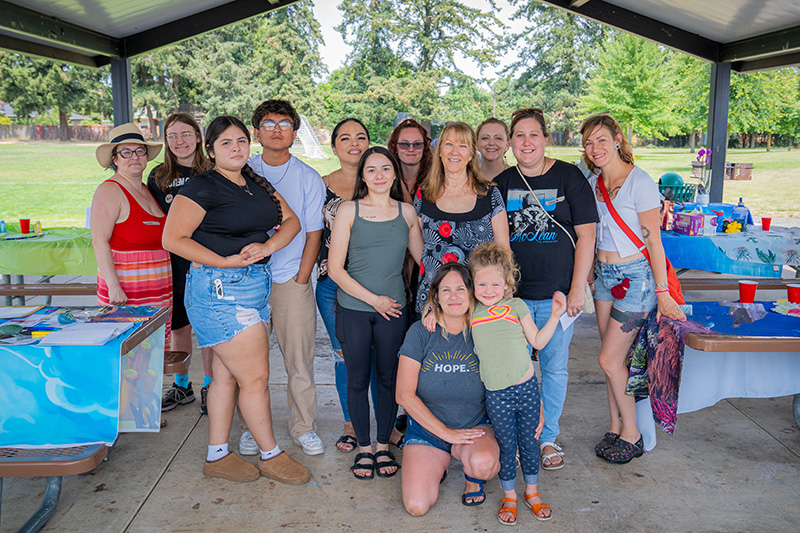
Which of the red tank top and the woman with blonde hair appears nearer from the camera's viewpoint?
the woman with blonde hair

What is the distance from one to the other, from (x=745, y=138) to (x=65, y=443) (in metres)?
36.8

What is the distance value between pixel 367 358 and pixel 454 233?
0.72 meters

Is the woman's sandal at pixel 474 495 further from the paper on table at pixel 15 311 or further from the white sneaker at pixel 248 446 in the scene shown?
the paper on table at pixel 15 311

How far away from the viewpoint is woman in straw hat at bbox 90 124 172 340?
3080mm

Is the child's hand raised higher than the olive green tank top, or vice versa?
the olive green tank top

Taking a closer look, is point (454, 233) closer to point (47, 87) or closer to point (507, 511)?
point (507, 511)

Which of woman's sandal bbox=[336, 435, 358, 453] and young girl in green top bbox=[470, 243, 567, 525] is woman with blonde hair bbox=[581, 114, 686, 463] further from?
woman's sandal bbox=[336, 435, 358, 453]

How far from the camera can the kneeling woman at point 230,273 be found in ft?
8.28

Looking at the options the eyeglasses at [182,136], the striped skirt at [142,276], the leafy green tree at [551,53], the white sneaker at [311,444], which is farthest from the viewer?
the leafy green tree at [551,53]

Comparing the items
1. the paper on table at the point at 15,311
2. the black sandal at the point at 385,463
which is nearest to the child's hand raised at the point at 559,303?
the black sandal at the point at 385,463

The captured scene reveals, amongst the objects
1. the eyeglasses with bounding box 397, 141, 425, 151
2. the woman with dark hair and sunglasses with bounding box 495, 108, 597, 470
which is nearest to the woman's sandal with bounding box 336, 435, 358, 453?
the woman with dark hair and sunglasses with bounding box 495, 108, 597, 470

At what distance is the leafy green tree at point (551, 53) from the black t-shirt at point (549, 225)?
30449mm

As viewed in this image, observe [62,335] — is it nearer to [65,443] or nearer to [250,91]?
[65,443]

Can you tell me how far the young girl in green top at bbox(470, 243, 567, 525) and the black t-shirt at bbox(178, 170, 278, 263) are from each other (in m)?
1.00
